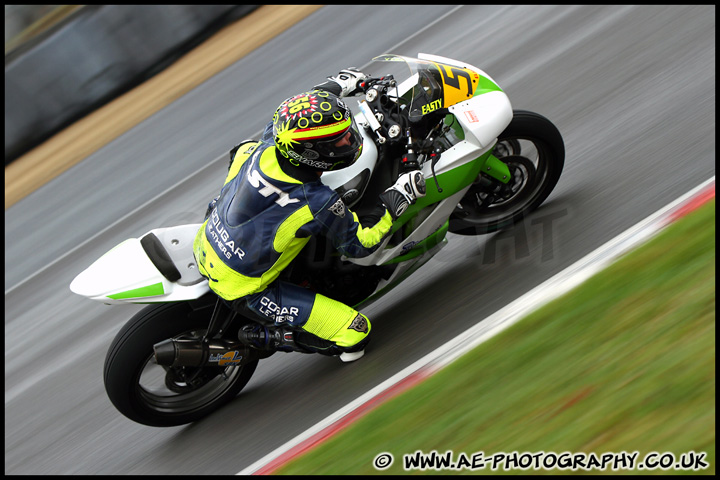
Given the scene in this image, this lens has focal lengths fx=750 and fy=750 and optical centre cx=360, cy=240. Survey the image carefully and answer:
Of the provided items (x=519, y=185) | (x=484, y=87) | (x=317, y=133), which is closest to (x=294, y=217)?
(x=317, y=133)

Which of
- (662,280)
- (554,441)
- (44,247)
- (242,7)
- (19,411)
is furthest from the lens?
(242,7)

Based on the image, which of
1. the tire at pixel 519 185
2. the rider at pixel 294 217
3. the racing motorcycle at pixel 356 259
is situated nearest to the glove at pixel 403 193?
the rider at pixel 294 217

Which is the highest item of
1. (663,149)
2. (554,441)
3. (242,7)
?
(242,7)

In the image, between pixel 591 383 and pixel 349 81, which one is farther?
pixel 349 81

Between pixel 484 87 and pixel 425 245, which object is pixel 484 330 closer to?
pixel 425 245

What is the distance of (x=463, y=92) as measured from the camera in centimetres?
475

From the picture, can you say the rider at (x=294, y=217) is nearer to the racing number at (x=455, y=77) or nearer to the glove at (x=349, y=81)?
the glove at (x=349, y=81)

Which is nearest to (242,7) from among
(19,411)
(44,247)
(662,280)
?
(44,247)

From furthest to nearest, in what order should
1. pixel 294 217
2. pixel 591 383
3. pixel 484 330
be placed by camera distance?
1. pixel 484 330
2. pixel 294 217
3. pixel 591 383

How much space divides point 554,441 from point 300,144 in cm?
205

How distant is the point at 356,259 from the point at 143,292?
4.37 ft

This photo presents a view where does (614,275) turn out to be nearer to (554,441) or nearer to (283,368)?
(554,441)

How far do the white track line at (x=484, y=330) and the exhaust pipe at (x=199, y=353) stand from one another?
67cm

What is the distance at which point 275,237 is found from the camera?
4.46 m
